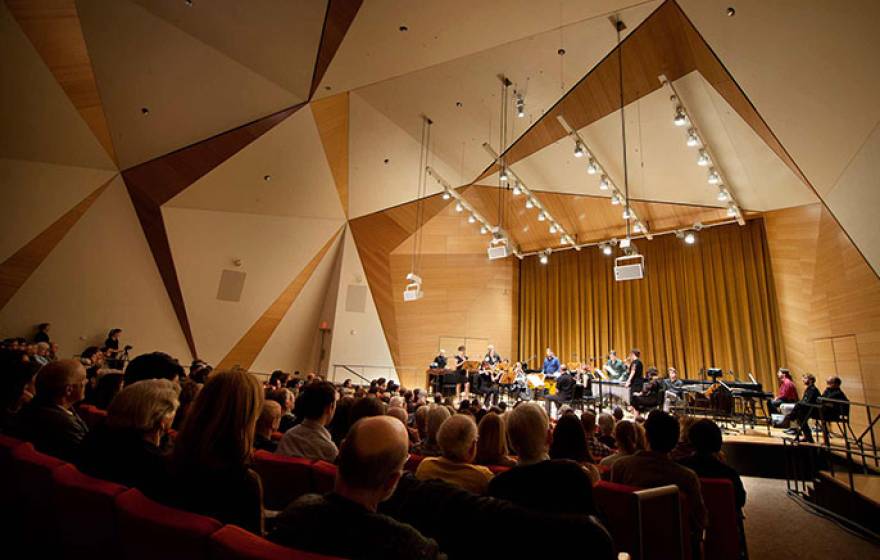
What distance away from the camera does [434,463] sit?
209cm

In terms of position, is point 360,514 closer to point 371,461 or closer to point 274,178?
point 371,461

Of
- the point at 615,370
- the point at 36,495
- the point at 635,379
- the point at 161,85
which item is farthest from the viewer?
the point at 615,370

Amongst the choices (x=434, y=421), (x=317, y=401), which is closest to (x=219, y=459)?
(x=317, y=401)

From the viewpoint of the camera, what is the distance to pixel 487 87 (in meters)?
7.80

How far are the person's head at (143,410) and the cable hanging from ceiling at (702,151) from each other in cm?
779

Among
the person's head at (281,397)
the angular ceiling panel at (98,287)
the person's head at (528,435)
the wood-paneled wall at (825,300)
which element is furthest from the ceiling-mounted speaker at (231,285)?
the wood-paneled wall at (825,300)

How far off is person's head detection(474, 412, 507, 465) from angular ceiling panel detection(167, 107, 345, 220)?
25.5 ft

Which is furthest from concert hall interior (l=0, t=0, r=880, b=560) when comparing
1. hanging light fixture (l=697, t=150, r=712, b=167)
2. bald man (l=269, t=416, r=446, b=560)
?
hanging light fixture (l=697, t=150, r=712, b=167)

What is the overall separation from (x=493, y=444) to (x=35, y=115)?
9.16m

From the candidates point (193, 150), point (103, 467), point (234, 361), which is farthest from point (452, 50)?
point (234, 361)

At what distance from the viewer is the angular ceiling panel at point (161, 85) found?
22.0 feet

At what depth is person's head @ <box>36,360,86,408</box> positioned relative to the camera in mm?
2305

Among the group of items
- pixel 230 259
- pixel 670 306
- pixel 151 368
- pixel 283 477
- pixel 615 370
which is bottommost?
pixel 283 477

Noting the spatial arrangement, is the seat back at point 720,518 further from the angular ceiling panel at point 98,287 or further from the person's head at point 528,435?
the angular ceiling panel at point 98,287
